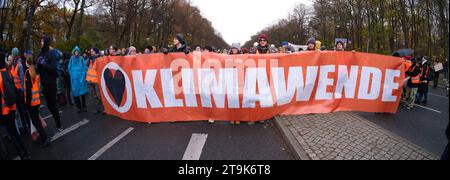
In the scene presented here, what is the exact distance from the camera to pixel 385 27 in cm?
3778

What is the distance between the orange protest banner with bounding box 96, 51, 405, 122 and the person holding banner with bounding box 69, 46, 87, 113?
1.72 m

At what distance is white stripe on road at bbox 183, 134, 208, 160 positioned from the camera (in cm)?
452

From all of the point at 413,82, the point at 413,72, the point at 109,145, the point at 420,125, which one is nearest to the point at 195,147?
the point at 109,145

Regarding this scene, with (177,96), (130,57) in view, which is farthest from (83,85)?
(177,96)

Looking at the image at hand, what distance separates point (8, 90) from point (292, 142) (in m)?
4.58

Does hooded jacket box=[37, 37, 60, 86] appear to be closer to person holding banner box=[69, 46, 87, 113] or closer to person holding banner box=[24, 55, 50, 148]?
person holding banner box=[24, 55, 50, 148]

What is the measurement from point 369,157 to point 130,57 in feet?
17.3

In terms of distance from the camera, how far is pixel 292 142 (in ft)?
15.7

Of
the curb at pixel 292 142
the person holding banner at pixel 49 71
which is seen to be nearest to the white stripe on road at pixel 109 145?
the person holding banner at pixel 49 71

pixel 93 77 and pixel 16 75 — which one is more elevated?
pixel 16 75

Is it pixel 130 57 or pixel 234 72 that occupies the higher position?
pixel 130 57

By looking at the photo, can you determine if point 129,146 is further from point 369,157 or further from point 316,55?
point 316,55

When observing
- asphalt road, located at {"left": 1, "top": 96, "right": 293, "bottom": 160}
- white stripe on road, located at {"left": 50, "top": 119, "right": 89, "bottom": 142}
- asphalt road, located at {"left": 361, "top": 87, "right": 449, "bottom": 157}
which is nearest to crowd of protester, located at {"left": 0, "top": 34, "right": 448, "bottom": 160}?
white stripe on road, located at {"left": 50, "top": 119, "right": 89, "bottom": 142}

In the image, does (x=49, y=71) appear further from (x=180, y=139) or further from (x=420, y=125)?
(x=420, y=125)
